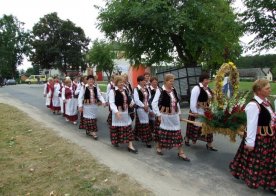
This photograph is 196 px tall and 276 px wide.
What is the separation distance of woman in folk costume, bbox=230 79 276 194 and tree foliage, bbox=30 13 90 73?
6022 cm

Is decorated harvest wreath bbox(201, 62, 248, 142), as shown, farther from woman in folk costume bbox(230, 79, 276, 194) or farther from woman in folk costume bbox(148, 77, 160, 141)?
woman in folk costume bbox(148, 77, 160, 141)

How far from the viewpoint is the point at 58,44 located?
212 ft

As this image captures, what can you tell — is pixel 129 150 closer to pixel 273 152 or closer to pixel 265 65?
pixel 273 152

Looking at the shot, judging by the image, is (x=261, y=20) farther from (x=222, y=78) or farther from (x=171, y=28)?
(x=222, y=78)

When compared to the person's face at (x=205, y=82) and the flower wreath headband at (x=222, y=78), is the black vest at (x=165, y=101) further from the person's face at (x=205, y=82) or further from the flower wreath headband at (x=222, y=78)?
the flower wreath headband at (x=222, y=78)

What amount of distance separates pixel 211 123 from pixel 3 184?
13.0 feet

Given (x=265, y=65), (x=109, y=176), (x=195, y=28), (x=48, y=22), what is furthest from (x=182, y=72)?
(x=265, y=65)

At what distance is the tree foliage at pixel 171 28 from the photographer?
18484 mm

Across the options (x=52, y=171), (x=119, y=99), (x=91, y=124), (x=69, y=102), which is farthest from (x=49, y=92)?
(x=52, y=171)

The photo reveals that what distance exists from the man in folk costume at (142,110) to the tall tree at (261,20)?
52.4ft

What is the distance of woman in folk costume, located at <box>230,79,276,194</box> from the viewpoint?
5934 millimetres

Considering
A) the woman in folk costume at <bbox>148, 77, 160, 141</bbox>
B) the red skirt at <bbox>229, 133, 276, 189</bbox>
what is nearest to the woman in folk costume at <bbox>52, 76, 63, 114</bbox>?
the woman in folk costume at <bbox>148, 77, 160, 141</bbox>

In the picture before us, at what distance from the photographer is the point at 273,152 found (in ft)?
19.9

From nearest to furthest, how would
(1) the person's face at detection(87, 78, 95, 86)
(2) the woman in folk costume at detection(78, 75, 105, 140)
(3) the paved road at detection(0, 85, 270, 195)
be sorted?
(3) the paved road at detection(0, 85, 270, 195) < (1) the person's face at detection(87, 78, 95, 86) < (2) the woman in folk costume at detection(78, 75, 105, 140)
